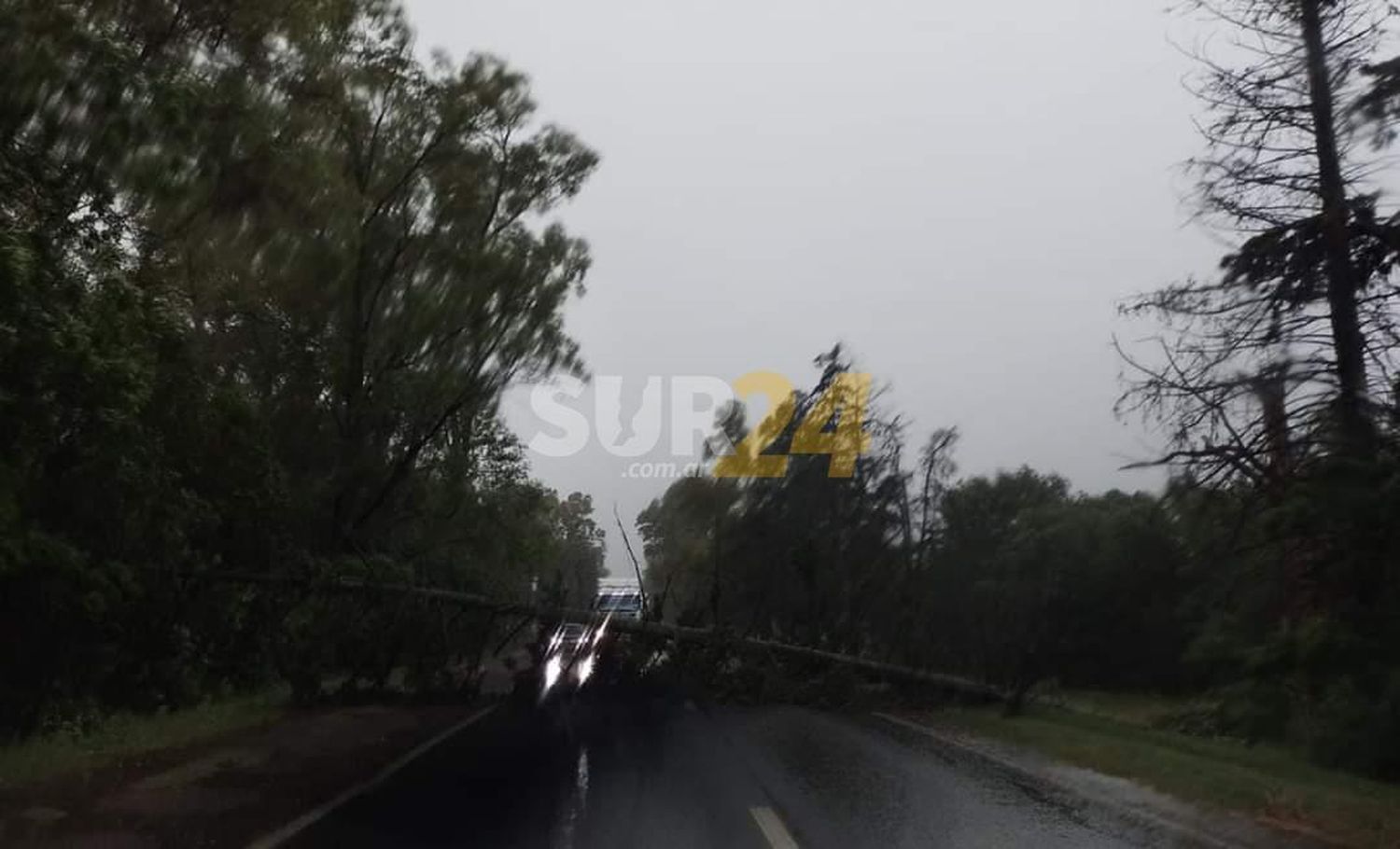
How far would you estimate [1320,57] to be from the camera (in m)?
16.0

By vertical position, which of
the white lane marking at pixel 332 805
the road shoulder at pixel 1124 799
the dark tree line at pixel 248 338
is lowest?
the white lane marking at pixel 332 805

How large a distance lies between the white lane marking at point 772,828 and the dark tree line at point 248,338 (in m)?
Result: 6.18

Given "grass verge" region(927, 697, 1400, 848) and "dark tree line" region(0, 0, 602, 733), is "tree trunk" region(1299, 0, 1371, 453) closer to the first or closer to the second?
"grass verge" region(927, 697, 1400, 848)

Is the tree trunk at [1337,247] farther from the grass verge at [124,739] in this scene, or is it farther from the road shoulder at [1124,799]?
the grass verge at [124,739]

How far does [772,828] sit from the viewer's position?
9039mm

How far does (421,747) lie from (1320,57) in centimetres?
1404

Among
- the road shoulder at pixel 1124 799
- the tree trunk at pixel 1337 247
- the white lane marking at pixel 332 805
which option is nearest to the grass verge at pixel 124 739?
the white lane marking at pixel 332 805

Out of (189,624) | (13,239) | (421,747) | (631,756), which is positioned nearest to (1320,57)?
(631,756)

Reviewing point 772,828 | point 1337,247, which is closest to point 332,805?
point 772,828

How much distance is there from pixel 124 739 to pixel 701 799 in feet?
22.1

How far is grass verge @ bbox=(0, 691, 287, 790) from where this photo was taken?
425 inches

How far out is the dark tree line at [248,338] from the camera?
1059 cm

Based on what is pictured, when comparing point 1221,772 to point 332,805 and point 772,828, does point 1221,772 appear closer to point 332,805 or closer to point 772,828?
point 772,828

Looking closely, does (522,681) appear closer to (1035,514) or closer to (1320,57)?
(1320,57)
